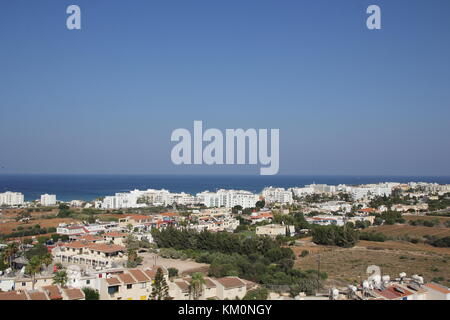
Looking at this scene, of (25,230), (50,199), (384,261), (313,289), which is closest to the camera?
(313,289)

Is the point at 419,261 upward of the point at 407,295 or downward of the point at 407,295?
downward

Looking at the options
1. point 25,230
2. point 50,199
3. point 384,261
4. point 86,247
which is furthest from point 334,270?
point 50,199

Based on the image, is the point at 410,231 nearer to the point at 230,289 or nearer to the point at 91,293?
the point at 230,289

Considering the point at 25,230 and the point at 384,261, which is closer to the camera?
the point at 384,261

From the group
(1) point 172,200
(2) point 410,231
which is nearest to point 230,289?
Result: (2) point 410,231

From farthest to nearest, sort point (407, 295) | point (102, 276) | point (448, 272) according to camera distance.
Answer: point (448, 272) < point (102, 276) < point (407, 295)

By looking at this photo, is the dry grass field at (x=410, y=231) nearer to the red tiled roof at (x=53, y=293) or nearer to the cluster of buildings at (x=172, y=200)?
the cluster of buildings at (x=172, y=200)

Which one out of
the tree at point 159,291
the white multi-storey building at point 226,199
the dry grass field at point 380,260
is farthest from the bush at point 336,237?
the white multi-storey building at point 226,199

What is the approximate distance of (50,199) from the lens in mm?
28422

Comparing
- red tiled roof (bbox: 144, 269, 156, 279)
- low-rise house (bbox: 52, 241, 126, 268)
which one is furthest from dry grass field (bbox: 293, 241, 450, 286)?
low-rise house (bbox: 52, 241, 126, 268)

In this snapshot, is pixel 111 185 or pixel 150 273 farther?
pixel 111 185

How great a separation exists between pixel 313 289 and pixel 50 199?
86.7ft
